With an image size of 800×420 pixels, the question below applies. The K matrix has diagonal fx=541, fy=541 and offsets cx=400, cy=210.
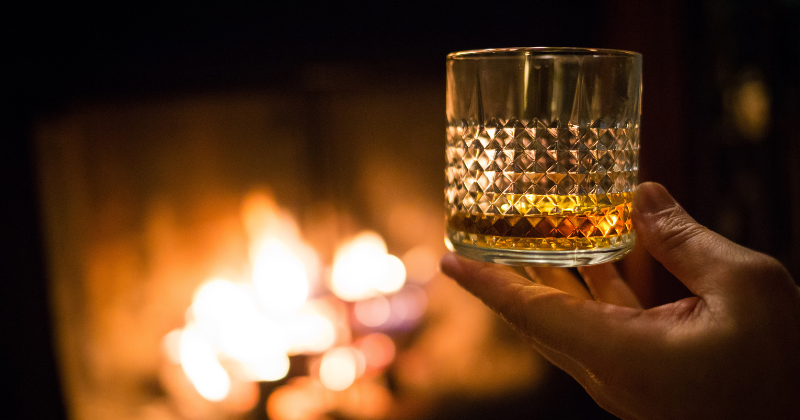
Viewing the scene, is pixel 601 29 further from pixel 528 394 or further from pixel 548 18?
pixel 528 394

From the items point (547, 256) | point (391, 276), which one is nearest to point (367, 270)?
point (391, 276)

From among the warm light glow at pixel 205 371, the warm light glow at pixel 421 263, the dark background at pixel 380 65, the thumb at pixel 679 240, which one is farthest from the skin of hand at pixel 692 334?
the warm light glow at pixel 205 371

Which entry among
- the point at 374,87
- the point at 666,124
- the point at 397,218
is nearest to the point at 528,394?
the point at 397,218

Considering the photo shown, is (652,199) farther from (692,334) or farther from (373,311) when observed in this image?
(373,311)

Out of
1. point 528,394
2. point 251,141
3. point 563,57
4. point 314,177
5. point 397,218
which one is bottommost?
point 528,394

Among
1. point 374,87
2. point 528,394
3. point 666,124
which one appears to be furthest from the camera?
point 528,394

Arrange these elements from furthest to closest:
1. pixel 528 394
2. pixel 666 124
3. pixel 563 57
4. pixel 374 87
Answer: pixel 528 394 < pixel 374 87 < pixel 666 124 < pixel 563 57

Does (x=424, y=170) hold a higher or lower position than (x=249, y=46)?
lower
